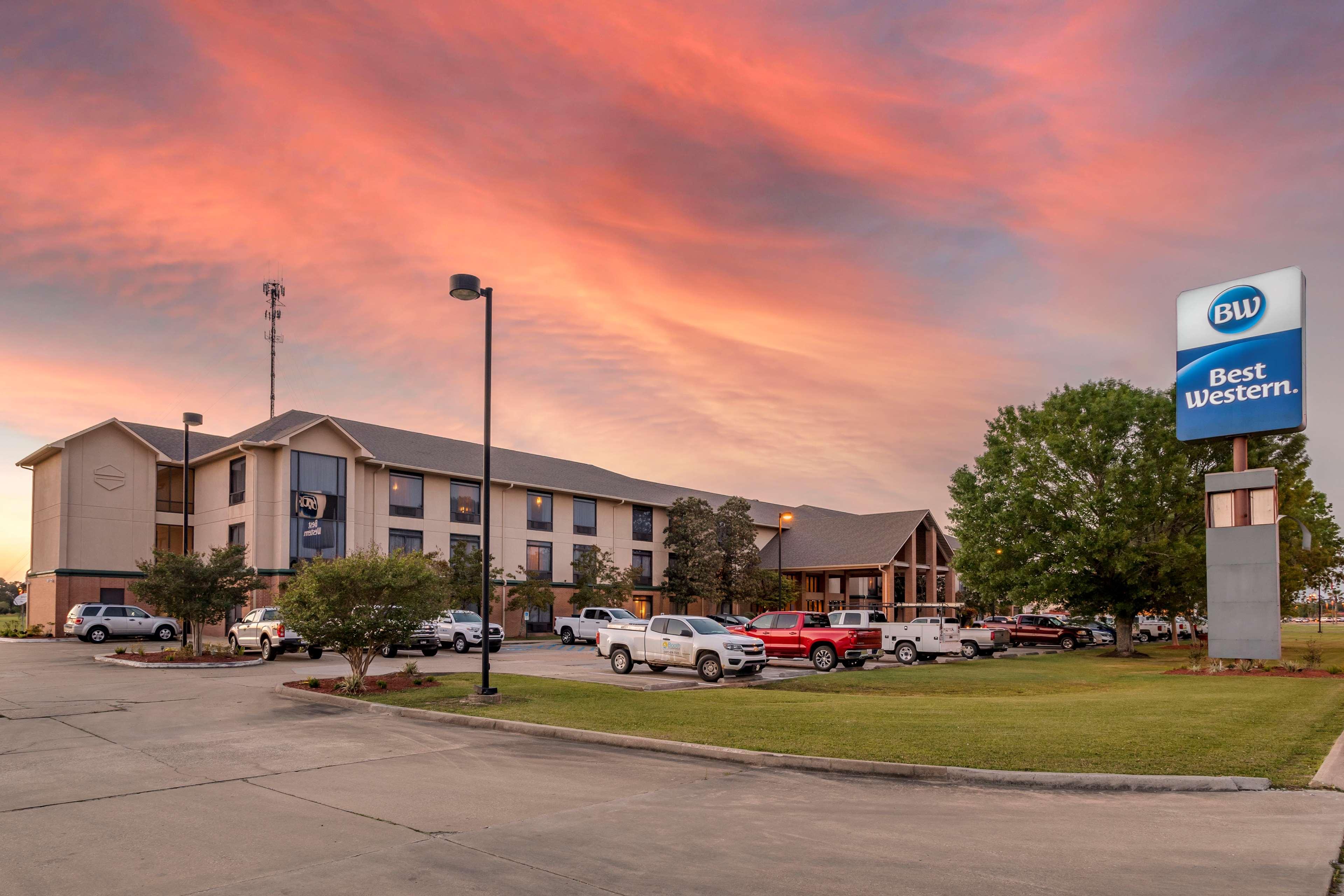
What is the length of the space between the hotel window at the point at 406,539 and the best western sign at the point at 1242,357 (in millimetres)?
36439

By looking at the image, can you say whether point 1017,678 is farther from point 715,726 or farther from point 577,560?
point 577,560

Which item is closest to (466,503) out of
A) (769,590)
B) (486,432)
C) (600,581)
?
(600,581)

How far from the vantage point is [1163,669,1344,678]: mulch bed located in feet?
77.7

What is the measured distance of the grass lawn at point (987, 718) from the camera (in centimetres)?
1089

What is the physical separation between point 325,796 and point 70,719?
28.9 feet

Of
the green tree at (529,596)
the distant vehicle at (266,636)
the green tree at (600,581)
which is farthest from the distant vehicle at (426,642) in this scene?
the green tree at (600,581)

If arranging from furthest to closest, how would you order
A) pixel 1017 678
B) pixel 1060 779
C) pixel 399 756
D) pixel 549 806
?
pixel 1017 678, pixel 399 756, pixel 1060 779, pixel 549 806

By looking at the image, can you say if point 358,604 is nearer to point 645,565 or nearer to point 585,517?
point 585,517

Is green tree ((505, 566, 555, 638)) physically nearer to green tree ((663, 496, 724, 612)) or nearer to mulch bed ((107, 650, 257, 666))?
green tree ((663, 496, 724, 612))

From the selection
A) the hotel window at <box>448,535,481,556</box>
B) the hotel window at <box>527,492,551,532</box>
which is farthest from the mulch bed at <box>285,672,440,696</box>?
the hotel window at <box>527,492,551,532</box>

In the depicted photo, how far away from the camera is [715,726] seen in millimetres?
13328

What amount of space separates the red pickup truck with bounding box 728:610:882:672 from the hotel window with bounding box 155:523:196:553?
1328 inches

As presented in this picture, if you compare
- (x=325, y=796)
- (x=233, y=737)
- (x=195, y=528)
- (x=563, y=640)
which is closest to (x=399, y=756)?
(x=325, y=796)

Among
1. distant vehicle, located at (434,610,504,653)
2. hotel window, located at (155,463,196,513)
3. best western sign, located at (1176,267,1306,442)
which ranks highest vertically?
best western sign, located at (1176,267,1306,442)
